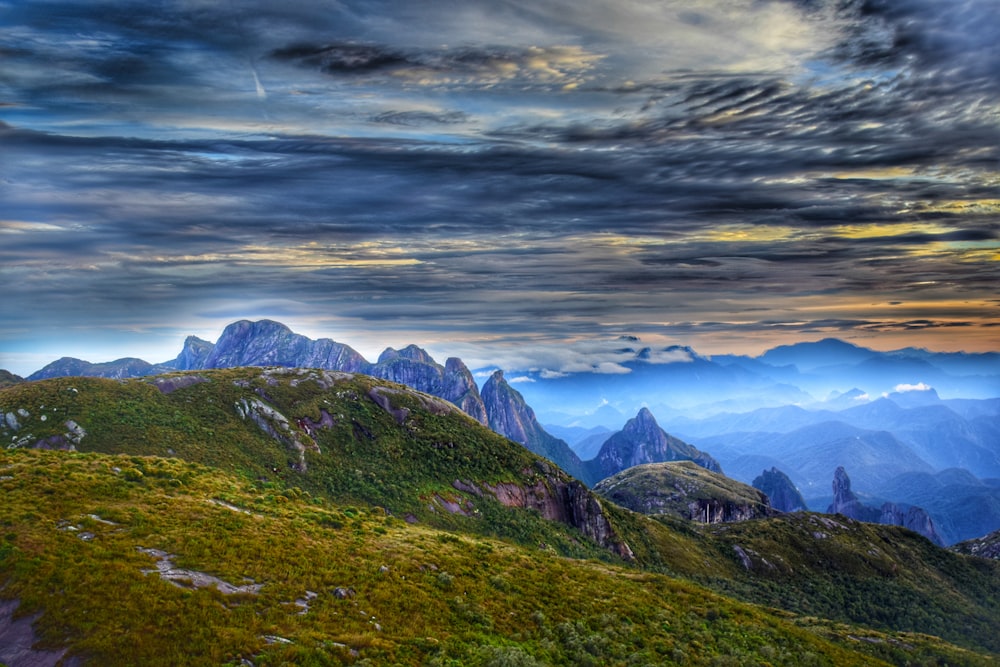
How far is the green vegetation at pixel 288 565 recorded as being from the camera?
82.7 feet

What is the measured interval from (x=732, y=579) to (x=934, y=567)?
113 metres

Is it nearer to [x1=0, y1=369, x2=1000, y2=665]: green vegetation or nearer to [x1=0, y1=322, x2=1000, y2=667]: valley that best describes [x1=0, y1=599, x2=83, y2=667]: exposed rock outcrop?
[x1=0, y1=322, x2=1000, y2=667]: valley

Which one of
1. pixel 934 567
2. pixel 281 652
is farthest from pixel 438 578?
pixel 934 567

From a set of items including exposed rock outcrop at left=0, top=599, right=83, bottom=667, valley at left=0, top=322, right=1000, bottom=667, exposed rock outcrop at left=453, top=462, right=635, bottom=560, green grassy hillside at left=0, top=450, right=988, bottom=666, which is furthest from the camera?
exposed rock outcrop at left=453, top=462, right=635, bottom=560

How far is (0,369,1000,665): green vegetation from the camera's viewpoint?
82.7 ft

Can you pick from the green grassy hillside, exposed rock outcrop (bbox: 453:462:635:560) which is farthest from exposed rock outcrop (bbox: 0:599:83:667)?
exposed rock outcrop (bbox: 453:462:635:560)

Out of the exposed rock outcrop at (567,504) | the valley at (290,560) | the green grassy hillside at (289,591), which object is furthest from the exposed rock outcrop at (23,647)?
the exposed rock outcrop at (567,504)

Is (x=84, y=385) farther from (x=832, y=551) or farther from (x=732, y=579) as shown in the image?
(x=832, y=551)

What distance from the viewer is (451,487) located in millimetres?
108562

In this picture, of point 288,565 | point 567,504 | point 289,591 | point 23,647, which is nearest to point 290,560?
point 288,565

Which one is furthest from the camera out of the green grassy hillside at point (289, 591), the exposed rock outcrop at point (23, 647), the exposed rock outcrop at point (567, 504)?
the exposed rock outcrop at point (567, 504)

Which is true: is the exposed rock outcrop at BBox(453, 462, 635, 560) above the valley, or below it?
below

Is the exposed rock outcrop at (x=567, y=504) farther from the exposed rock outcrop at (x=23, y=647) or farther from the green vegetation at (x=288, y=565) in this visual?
the exposed rock outcrop at (x=23, y=647)

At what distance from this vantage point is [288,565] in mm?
33094
